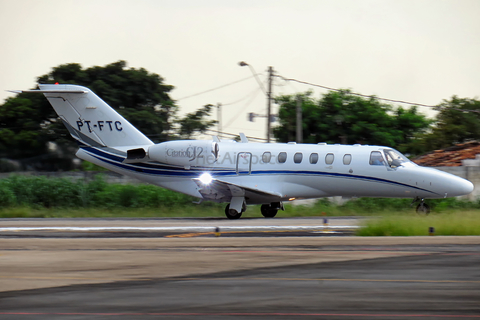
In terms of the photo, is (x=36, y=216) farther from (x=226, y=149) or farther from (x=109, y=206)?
(x=226, y=149)

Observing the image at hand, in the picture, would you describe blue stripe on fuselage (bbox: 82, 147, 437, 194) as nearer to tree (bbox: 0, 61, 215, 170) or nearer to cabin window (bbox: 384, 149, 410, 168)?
cabin window (bbox: 384, 149, 410, 168)

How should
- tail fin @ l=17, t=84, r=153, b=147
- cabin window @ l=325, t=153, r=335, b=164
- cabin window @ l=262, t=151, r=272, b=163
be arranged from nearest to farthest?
cabin window @ l=325, t=153, r=335, b=164 → cabin window @ l=262, t=151, r=272, b=163 → tail fin @ l=17, t=84, r=153, b=147

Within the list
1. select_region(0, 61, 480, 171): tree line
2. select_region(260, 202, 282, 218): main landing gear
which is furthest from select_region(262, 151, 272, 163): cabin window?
select_region(0, 61, 480, 171): tree line

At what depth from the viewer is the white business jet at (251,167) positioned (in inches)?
805

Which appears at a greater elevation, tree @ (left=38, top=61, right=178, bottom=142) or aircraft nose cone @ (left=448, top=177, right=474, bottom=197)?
tree @ (left=38, top=61, right=178, bottom=142)

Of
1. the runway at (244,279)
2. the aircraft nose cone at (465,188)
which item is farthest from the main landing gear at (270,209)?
the runway at (244,279)

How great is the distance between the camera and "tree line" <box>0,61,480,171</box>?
40.9 metres

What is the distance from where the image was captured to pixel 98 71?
143 feet

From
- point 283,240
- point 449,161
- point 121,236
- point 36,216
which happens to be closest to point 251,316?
point 283,240

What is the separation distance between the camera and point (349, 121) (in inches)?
1693

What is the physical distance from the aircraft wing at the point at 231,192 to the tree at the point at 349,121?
21411mm

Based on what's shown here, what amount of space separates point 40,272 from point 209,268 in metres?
2.39

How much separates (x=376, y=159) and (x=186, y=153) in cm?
615

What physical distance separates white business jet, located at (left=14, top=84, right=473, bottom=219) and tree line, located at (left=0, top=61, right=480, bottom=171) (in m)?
17.5
